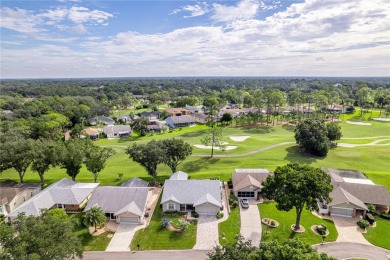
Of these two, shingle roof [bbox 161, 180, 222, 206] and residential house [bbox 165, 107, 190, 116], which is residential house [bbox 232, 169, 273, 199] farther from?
residential house [bbox 165, 107, 190, 116]

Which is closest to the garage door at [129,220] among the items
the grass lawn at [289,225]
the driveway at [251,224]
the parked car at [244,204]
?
the driveway at [251,224]

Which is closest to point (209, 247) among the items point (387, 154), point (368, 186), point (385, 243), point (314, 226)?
point (314, 226)

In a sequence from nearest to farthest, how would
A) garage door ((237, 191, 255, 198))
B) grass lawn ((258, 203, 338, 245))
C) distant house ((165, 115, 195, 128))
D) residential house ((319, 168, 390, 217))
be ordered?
grass lawn ((258, 203, 338, 245)), residential house ((319, 168, 390, 217)), garage door ((237, 191, 255, 198)), distant house ((165, 115, 195, 128))

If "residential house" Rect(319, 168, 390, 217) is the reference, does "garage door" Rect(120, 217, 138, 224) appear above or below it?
below

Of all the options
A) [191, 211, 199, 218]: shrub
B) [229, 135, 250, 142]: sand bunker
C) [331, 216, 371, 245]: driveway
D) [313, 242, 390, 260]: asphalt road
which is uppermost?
[229, 135, 250, 142]: sand bunker

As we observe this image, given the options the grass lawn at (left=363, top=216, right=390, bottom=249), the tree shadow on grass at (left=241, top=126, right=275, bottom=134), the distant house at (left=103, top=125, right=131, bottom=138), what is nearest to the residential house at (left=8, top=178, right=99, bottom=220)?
the grass lawn at (left=363, top=216, right=390, bottom=249)

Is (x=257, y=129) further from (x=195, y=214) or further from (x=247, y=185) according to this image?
(x=195, y=214)

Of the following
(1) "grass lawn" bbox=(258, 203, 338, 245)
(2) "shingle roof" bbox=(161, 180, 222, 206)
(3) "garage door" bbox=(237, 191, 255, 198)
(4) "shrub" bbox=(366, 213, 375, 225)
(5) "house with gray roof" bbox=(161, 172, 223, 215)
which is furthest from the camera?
(3) "garage door" bbox=(237, 191, 255, 198)
